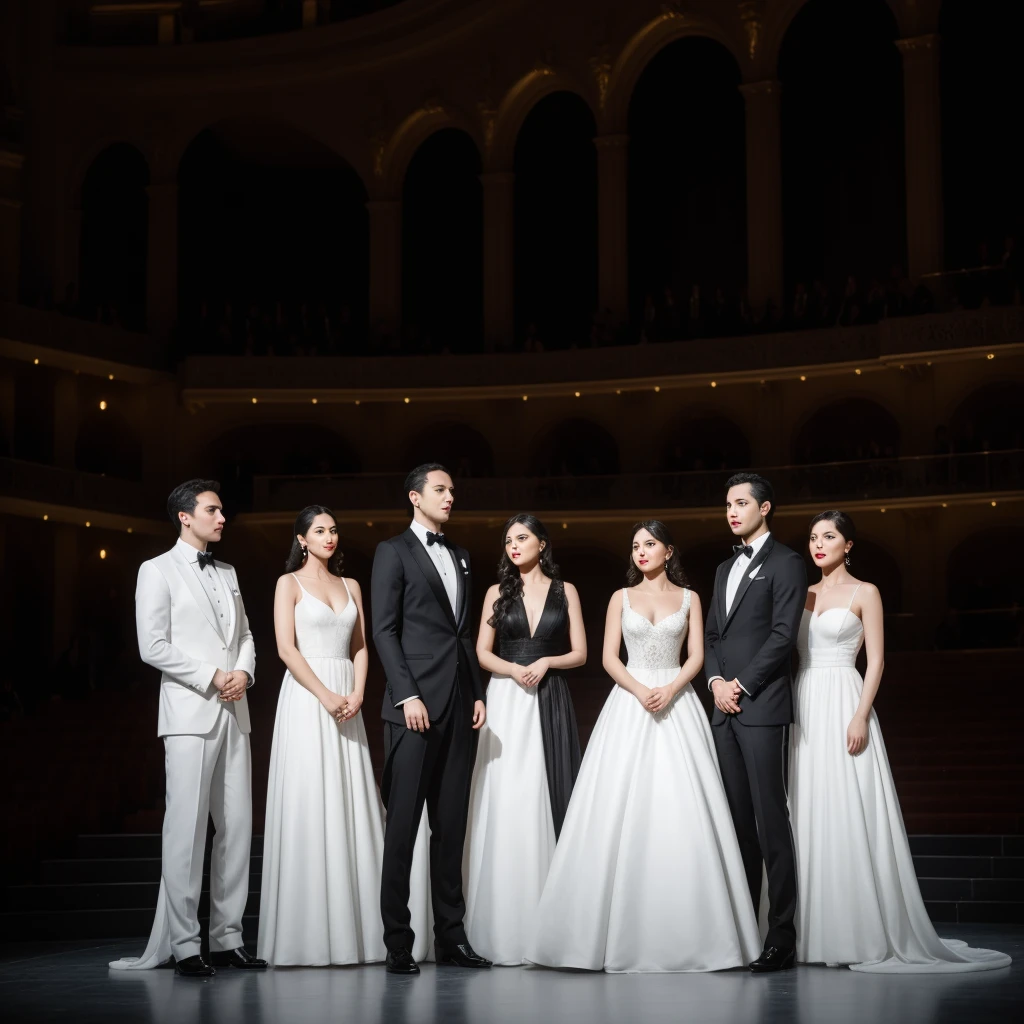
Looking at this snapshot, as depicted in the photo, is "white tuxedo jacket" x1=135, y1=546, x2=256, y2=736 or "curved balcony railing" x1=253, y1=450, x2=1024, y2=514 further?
"curved balcony railing" x1=253, y1=450, x2=1024, y2=514

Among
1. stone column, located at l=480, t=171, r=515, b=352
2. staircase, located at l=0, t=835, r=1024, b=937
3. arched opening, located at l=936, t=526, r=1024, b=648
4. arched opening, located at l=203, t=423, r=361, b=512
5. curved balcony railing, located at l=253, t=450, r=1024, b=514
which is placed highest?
stone column, located at l=480, t=171, r=515, b=352

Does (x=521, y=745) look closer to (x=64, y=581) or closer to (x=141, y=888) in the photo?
(x=141, y=888)

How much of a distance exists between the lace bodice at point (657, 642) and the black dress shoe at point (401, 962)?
161 centimetres

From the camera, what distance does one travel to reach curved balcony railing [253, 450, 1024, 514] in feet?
77.2

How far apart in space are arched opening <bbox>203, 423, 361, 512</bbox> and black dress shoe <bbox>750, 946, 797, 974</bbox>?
2122 cm

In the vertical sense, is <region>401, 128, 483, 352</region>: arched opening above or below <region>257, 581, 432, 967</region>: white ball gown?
above

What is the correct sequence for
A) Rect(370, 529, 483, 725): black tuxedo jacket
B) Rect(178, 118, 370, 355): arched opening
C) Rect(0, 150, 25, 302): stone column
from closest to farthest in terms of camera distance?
Rect(370, 529, 483, 725): black tuxedo jacket, Rect(0, 150, 25, 302): stone column, Rect(178, 118, 370, 355): arched opening

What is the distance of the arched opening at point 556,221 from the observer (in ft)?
97.5

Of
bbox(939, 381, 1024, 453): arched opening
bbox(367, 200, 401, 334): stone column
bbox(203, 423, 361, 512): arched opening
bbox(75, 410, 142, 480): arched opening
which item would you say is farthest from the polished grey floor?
bbox(367, 200, 401, 334): stone column

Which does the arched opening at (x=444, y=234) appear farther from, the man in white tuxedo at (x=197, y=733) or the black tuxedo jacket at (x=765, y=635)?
the black tuxedo jacket at (x=765, y=635)

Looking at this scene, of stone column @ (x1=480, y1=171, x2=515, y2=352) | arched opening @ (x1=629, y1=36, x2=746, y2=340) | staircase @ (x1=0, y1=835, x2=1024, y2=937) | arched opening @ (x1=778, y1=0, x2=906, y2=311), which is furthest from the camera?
arched opening @ (x1=629, y1=36, x2=746, y2=340)

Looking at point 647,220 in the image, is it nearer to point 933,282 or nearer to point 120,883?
point 933,282

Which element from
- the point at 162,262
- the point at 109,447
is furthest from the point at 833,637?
the point at 162,262

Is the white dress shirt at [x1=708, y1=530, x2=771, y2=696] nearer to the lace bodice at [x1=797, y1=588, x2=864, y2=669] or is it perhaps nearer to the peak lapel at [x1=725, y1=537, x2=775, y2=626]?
the peak lapel at [x1=725, y1=537, x2=775, y2=626]
